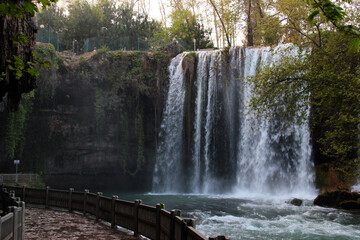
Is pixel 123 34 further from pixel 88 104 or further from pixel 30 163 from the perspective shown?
pixel 30 163

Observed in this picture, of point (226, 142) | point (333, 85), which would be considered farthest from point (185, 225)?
point (226, 142)

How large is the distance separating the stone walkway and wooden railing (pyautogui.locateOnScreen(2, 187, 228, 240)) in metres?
0.27

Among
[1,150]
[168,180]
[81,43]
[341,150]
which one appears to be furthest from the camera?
[81,43]

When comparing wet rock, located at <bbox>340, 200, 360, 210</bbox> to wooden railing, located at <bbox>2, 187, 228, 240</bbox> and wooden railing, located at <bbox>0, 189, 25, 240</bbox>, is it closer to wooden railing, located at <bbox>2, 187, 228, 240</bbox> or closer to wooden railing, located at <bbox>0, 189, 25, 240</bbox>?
wooden railing, located at <bbox>2, 187, 228, 240</bbox>

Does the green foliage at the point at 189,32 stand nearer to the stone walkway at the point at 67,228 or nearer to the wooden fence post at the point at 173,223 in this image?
the stone walkway at the point at 67,228

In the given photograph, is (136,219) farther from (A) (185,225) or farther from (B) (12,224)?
(A) (185,225)

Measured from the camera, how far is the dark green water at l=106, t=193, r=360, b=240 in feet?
41.3

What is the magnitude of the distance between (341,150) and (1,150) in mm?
25582

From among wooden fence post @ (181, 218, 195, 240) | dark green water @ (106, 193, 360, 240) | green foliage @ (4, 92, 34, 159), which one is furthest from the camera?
green foliage @ (4, 92, 34, 159)

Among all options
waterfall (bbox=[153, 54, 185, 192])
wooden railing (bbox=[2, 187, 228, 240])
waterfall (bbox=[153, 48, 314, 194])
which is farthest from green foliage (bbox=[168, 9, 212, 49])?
wooden railing (bbox=[2, 187, 228, 240])

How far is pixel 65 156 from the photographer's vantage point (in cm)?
3042

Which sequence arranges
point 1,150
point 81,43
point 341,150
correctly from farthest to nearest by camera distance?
1. point 81,43
2. point 1,150
3. point 341,150

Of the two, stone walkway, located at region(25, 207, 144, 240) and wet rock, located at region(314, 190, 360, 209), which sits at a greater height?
stone walkway, located at region(25, 207, 144, 240)

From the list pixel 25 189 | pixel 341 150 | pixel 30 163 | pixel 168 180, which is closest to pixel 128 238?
pixel 341 150
